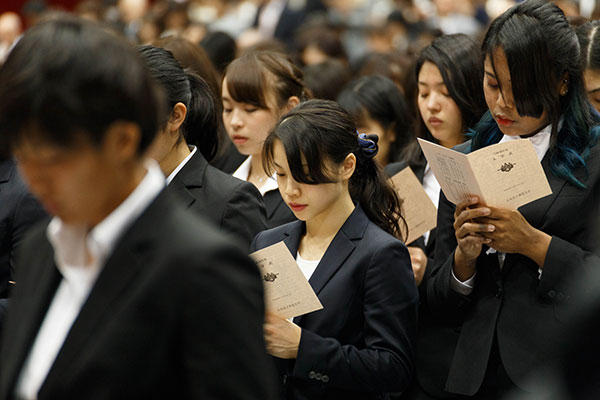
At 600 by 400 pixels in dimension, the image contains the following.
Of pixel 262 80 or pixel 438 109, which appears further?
pixel 262 80

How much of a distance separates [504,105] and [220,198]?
0.96m

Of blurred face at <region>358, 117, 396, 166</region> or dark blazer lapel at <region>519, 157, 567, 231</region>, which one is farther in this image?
blurred face at <region>358, 117, 396, 166</region>

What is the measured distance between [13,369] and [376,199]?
168 centimetres

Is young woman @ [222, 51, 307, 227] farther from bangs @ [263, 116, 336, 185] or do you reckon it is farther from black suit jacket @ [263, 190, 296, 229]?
bangs @ [263, 116, 336, 185]

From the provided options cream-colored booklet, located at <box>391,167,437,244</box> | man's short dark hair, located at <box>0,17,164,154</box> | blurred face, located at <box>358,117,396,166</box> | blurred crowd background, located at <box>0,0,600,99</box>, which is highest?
man's short dark hair, located at <box>0,17,164,154</box>

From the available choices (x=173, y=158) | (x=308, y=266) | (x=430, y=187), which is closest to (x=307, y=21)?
(x=430, y=187)

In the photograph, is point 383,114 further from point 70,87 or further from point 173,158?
point 70,87

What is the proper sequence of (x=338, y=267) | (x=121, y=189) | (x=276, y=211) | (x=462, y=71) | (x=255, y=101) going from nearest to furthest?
(x=121, y=189) → (x=338, y=267) → (x=276, y=211) → (x=462, y=71) → (x=255, y=101)

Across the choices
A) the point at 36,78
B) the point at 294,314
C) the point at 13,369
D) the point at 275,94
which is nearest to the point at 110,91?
the point at 36,78

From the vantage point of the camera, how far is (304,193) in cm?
278

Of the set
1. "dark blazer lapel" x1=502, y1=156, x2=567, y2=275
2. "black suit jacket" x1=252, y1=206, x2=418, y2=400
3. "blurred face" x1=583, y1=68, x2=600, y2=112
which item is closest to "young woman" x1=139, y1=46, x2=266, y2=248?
"black suit jacket" x1=252, y1=206, x2=418, y2=400

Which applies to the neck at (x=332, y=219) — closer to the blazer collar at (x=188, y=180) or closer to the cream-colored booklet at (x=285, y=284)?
the cream-colored booklet at (x=285, y=284)

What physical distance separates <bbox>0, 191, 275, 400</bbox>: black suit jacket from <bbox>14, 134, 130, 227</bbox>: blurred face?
7 centimetres

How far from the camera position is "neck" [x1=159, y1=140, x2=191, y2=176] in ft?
9.80
